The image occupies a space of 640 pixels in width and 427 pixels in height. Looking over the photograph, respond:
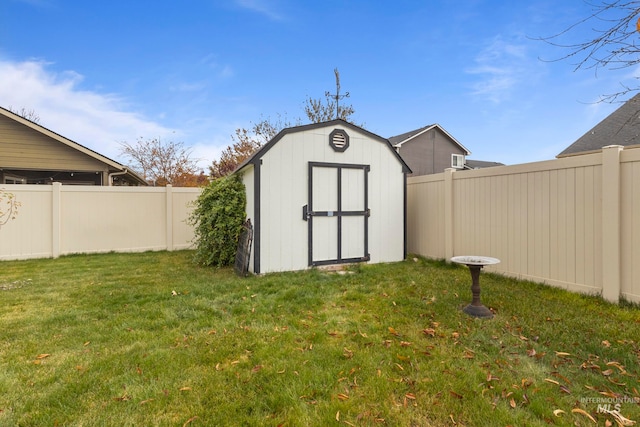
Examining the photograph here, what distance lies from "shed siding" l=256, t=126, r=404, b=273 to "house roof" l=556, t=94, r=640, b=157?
8549 mm

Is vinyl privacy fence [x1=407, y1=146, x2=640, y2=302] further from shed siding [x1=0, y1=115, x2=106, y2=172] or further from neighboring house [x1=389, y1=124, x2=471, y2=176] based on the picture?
neighboring house [x1=389, y1=124, x2=471, y2=176]

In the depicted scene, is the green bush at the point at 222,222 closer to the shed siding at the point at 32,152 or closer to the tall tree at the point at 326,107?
the shed siding at the point at 32,152

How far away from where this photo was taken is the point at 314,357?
94.6 inches

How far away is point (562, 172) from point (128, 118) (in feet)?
51.0

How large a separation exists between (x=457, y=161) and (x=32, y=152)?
20867 mm

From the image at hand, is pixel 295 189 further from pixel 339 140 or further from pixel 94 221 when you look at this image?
pixel 94 221

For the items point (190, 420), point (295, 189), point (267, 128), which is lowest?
point (190, 420)

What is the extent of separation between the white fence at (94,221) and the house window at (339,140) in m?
4.48

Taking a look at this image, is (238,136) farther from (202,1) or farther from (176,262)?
(176,262)

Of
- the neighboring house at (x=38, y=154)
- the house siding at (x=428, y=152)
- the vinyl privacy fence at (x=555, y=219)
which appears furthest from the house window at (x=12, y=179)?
the house siding at (x=428, y=152)

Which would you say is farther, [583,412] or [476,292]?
[476,292]

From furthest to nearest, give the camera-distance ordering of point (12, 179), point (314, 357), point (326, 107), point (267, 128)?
1. point (267, 128)
2. point (326, 107)
3. point (12, 179)
4. point (314, 357)

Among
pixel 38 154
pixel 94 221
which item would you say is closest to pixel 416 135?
pixel 94 221

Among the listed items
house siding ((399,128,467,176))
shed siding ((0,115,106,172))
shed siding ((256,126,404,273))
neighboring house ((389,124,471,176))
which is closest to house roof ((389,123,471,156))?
neighboring house ((389,124,471,176))
